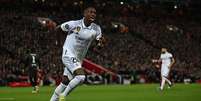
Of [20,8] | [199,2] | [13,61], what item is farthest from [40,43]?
[199,2]

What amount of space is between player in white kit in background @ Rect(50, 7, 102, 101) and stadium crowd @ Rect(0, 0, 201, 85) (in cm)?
2811

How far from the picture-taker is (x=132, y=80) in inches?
2014

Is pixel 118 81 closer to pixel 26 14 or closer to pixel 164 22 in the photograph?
pixel 26 14

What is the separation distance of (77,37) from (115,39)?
44.4m

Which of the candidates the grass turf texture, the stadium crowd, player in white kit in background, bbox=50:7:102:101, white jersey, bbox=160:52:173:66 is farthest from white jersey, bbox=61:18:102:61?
the stadium crowd

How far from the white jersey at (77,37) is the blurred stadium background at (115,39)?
2376cm

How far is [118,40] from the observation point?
59.2 m

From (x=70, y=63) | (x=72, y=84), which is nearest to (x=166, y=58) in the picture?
(x=70, y=63)

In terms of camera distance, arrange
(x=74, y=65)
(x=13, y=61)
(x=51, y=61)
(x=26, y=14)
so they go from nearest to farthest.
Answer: (x=74, y=65), (x=13, y=61), (x=51, y=61), (x=26, y=14)

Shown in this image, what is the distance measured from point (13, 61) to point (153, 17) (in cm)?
3040

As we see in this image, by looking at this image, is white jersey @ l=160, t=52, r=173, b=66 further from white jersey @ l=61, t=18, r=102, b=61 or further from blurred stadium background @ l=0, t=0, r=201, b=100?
white jersey @ l=61, t=18, r=102, b=61

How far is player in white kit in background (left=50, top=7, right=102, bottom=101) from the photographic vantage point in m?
14.8

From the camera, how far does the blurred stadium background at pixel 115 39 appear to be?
4812 cm

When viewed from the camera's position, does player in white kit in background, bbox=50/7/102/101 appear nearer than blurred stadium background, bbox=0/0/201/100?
Yes
